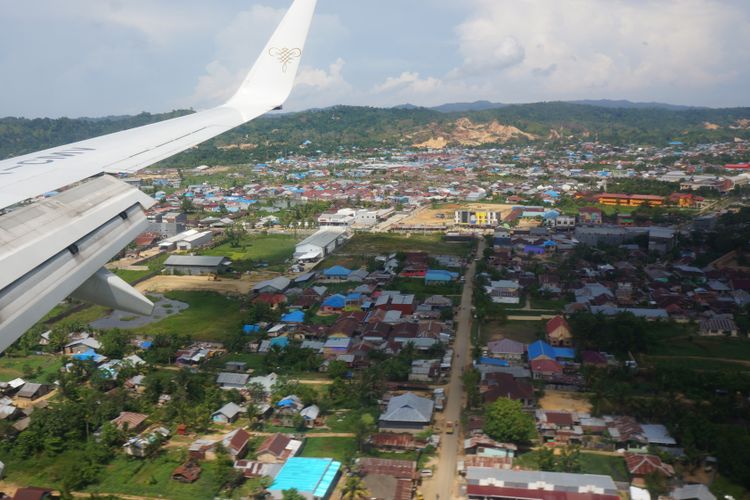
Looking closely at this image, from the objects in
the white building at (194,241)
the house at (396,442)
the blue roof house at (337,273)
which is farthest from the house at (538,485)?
the white building at (194,241)

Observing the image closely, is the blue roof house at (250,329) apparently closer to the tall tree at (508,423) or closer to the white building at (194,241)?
the tall tree at (508,423)

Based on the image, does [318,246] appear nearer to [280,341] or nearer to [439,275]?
[439,275]

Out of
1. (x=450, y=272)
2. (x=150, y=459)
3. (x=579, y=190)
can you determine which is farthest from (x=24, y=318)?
(x=579, y=190)

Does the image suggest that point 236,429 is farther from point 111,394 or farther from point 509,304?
point 509,304

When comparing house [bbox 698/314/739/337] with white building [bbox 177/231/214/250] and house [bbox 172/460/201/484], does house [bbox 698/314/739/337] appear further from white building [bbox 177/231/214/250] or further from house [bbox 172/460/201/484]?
white building [bbox 177/231/214/250]

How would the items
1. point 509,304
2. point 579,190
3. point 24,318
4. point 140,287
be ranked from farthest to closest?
point 579,190
point 140,287
point 509,304
point 24,318

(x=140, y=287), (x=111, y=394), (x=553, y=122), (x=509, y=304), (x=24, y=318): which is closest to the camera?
(x=24, y=318)

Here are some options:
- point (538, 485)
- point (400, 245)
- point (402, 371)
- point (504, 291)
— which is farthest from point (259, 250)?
point (538, 485)
